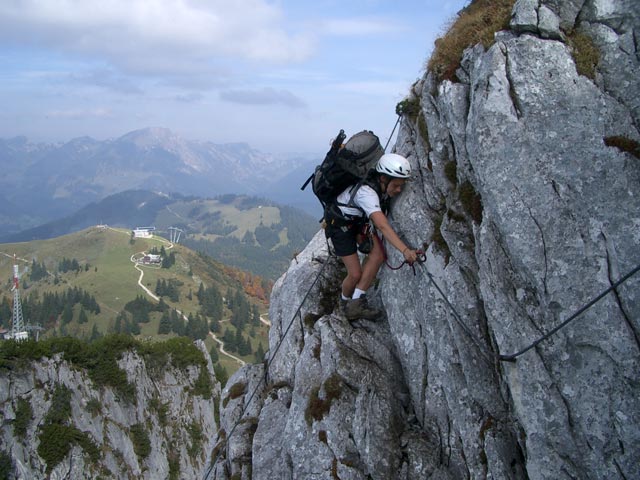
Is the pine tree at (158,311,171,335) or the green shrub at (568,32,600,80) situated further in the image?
the pine tree at (158,311,171,335)

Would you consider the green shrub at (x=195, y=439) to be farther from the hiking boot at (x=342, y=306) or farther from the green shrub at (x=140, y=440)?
the hiking boot at (x=342, y=306)

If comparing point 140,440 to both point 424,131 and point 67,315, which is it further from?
point 67,315

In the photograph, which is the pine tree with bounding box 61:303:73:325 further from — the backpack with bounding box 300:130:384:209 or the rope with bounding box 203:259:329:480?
the backpack with bounding box 300:130:384:209

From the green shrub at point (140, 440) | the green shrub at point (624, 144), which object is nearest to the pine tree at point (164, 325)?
the green shrub at point (140, 440)

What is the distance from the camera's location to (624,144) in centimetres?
962

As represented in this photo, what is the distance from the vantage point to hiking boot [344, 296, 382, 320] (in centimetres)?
1567

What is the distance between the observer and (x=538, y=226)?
994 cm

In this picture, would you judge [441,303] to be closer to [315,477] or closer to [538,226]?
[538,226]

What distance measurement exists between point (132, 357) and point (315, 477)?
57893mm

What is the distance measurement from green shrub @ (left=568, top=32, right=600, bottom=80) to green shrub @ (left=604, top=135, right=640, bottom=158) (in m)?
1.49

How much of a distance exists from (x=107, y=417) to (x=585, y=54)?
63.9m

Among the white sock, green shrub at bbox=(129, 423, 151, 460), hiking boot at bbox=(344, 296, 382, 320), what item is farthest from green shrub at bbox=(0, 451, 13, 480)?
the white sock

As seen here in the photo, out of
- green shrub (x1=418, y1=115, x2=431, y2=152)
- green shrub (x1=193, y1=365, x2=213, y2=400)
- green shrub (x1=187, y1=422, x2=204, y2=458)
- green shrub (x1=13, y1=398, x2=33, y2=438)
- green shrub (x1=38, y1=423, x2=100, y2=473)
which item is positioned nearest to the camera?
green shrub (x1=418, y1=115, x2=431, y2=152)

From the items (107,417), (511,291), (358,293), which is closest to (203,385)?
(107,417)
